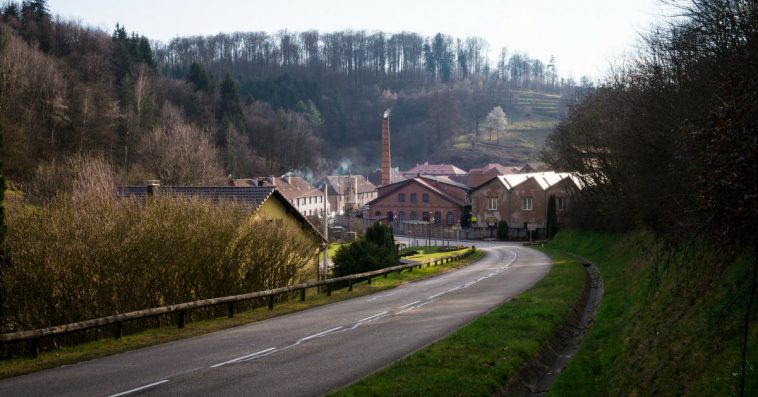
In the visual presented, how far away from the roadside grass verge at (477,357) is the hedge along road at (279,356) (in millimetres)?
702

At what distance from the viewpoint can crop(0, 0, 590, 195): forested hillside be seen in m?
59.8

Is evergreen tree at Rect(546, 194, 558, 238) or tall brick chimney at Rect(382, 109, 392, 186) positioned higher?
tall brick chimney at Rect(382, 109, 392, 186)

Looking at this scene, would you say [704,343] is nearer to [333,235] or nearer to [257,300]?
[257,300]

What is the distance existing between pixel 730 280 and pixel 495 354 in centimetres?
487

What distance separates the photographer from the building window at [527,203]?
3423 inches

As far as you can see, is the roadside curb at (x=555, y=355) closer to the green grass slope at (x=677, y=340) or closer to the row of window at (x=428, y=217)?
the green grass slope at (x=677, y=340)

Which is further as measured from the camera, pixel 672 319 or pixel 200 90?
pixel 200 90

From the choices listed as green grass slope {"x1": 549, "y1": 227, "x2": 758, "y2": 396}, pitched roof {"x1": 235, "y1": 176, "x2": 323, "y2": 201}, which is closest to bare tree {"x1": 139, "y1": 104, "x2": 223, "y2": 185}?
pitched roof {"x1": 235, "y1": 176, "x2": 323, "y2": 201}

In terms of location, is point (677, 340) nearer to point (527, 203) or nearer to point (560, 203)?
point (560, 203)

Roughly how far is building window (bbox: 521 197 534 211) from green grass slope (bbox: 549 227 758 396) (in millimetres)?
66780

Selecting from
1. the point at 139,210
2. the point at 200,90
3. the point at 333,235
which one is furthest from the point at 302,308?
the point at 200,90

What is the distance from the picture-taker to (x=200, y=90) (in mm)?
106625

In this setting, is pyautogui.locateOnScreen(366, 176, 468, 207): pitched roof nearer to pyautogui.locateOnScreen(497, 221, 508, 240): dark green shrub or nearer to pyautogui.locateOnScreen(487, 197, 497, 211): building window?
pyautogui.locateOnScreen(487, 197, 497, 211): building window

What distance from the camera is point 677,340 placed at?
41.1ft
